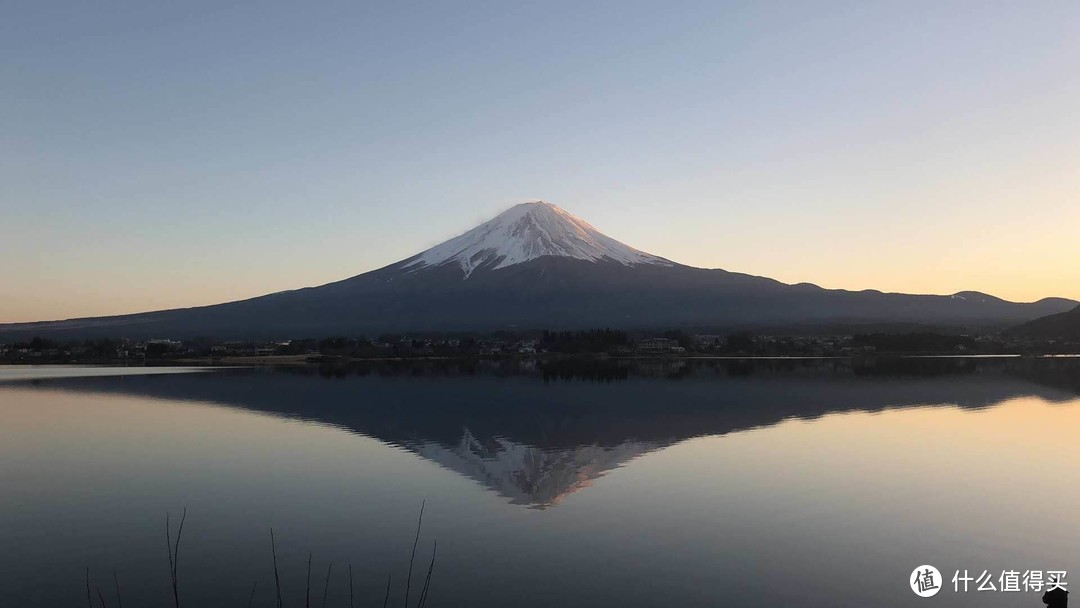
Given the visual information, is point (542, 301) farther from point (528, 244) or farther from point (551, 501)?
point (551, 501)

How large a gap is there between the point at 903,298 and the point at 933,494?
454ft

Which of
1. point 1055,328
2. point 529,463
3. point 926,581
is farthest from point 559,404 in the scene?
point 1055,328

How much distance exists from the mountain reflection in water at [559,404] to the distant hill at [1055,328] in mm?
48732

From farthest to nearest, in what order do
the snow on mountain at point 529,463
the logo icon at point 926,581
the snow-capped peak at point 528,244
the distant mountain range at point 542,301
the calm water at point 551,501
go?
1. the snow-capped peak at point 528,244
2. the distant mountain range at point 542,301
3. the snow on mountain at point 529,463
4. the calm water at point 551,501
5. the logo icon at point 926,581

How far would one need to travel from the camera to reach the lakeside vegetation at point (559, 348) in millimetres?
79875

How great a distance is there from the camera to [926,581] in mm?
7918

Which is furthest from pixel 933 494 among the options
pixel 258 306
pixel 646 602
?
pixel 258 306

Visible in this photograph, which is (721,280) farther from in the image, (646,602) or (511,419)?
(646,602)

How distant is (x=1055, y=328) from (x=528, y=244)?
81998 mm

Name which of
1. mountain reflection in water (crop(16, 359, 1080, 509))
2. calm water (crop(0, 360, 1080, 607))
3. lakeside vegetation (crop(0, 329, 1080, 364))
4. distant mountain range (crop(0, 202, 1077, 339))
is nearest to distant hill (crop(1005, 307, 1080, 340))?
lakeside vegetation (crop(0, 329, 1080, 364))

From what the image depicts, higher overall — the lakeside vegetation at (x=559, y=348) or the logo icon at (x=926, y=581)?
the lakeside vegetation at (x=559, y=348)

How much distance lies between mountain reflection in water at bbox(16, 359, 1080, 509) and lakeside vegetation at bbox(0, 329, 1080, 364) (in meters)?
32.2

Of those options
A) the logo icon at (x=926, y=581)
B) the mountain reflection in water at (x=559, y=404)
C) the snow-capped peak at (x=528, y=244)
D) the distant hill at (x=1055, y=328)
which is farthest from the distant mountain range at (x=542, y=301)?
the logo icon at (x=926, y=581)

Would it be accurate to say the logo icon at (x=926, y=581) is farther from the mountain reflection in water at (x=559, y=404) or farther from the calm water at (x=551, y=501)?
the mountain reflection in water at (x=559, y=404)
